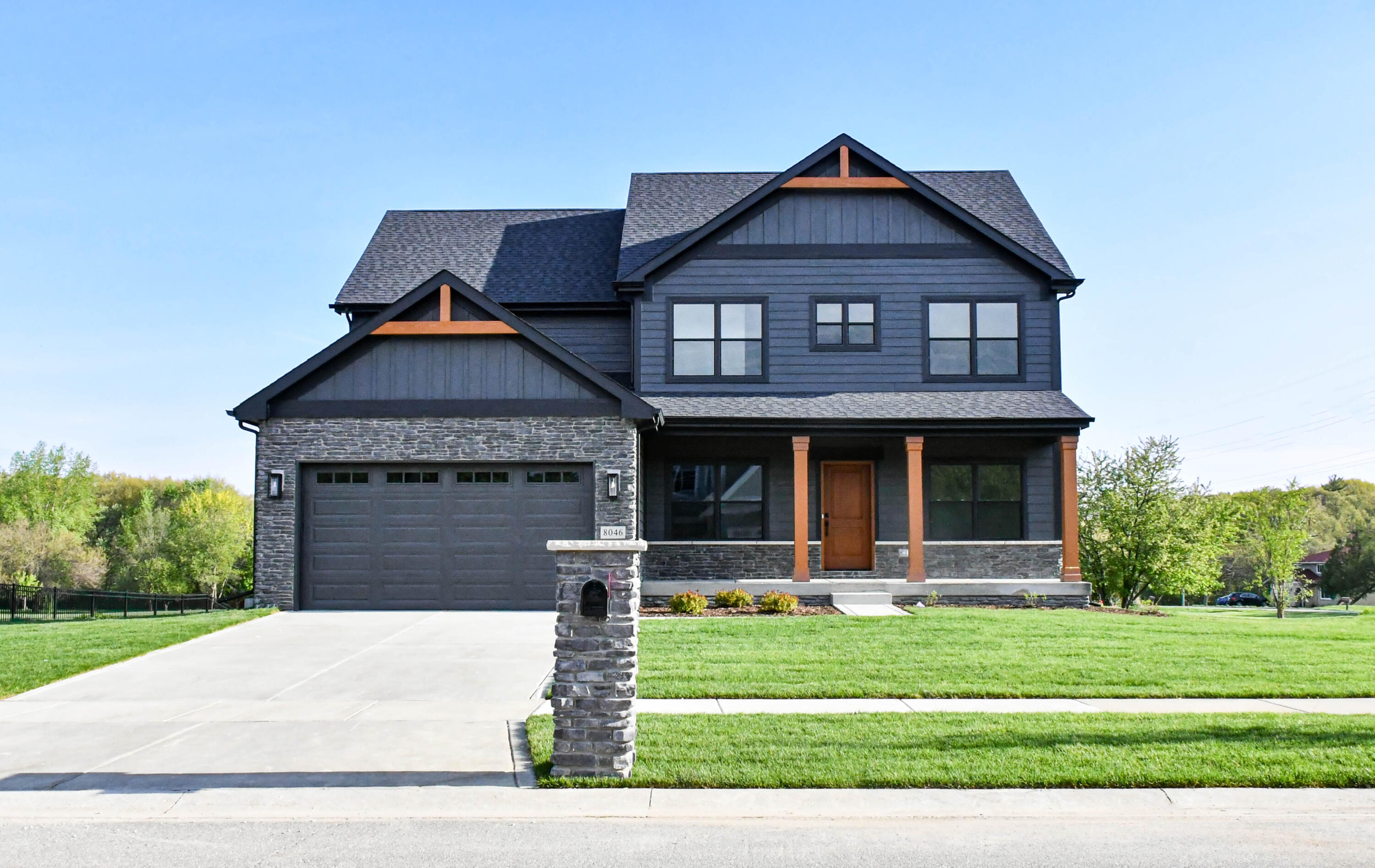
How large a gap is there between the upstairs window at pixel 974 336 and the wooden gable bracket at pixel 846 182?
2471 millimetres

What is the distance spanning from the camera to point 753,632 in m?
14.0

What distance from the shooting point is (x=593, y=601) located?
7031mm

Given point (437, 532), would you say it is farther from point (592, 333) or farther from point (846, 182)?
point (846, 182)

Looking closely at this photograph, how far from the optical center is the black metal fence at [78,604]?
20906mm

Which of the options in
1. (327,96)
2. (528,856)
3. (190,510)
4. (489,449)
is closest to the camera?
(528,856)

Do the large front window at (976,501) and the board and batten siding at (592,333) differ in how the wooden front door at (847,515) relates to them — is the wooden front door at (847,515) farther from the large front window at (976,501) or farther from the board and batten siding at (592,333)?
the board and batten siding at (592,333)

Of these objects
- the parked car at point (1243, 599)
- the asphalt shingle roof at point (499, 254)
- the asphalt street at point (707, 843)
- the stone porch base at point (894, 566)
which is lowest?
the parked car at point (1243, 599)

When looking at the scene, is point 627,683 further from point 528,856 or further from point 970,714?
point 970,714

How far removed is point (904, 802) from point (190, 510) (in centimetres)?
7365

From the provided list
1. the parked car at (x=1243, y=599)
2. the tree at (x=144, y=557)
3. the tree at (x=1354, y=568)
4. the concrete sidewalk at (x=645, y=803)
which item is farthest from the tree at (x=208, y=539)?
the tree at (x=1354, y=568)

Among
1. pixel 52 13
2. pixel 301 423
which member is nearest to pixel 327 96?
pixel 52 13

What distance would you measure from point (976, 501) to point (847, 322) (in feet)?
14.1

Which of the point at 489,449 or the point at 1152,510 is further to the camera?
the point at 1152,510

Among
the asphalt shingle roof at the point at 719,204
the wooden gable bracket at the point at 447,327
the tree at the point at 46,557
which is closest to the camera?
the wooden gable bracket at the point at 447,327
